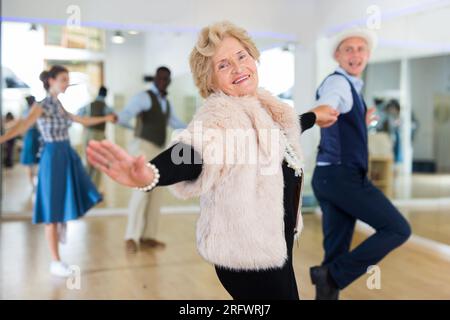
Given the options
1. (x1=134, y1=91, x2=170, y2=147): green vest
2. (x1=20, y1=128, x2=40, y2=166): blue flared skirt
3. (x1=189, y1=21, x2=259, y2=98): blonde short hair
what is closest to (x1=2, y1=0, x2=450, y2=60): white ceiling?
(x1=134, y1=91, x2=170, y2=147): green vest

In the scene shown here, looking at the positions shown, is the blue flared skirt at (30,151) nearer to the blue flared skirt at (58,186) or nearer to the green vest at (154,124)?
the green vest at (154,124)

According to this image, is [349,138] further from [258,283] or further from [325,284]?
[258,283]

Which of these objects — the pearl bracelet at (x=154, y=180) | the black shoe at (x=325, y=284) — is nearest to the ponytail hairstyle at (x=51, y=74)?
the black shoe at (x=325, y=284)

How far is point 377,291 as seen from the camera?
3568 millimetres

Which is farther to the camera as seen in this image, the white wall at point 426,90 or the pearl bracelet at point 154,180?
the white wall at point 426,90

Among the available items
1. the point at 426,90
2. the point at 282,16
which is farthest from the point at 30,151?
the point at 426,90

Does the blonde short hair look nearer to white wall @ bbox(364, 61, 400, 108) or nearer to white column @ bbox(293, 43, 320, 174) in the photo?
white column @ bbox(293, 43, 320, 174)

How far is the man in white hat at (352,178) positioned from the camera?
8.95 ft

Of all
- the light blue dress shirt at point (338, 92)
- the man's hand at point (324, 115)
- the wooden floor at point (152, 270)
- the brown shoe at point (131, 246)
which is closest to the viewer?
the man's hand at point (324, 115)

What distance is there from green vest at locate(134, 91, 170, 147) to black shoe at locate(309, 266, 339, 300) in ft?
8.02

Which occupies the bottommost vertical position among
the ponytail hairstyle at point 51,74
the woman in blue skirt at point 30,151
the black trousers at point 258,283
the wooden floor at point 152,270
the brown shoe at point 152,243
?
the wooden floor at point 152,270

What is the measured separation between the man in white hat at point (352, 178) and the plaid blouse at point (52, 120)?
2026 mm
